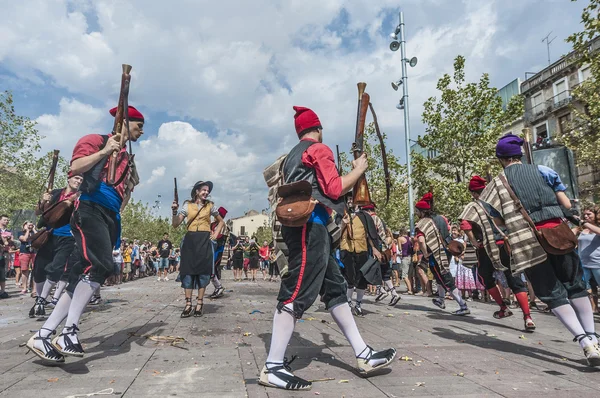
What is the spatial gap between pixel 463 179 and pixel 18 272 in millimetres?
18182

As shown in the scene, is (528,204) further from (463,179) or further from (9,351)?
(463,179)

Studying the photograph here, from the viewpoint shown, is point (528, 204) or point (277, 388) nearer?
point (277, 388)

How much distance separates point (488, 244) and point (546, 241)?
1.52m

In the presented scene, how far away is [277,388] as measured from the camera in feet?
9.57

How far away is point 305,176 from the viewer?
3395 millimetres

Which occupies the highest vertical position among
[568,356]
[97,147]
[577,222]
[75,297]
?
[97,147]

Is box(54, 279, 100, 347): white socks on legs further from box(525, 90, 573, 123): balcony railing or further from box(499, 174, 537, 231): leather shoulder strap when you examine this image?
box(525, 90, 573, 123): balcony railing

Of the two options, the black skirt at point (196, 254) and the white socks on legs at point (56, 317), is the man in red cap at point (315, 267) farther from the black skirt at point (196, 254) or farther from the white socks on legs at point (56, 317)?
the black skirt at point (196, 254)

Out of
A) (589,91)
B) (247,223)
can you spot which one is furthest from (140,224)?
(247,223)

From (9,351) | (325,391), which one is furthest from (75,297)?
(325,391)

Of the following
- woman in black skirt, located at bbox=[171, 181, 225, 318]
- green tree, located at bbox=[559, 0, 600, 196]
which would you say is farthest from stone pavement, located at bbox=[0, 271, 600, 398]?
green tree, located at bbox=[559, 0, 600, 196]

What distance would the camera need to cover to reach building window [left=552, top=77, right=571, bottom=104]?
1372 inches

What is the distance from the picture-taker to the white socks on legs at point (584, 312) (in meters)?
3.79

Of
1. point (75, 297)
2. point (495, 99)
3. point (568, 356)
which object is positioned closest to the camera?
point (75, 297)
